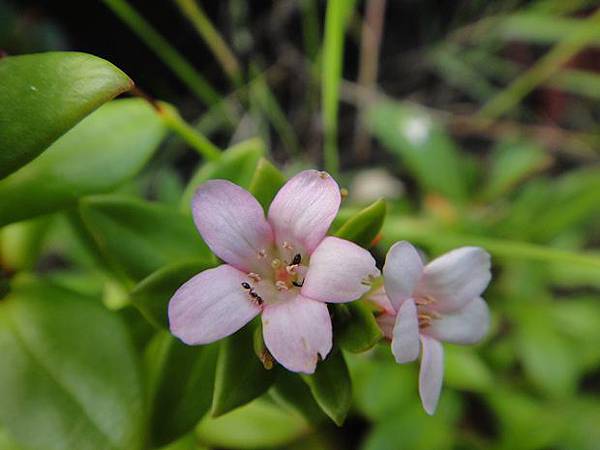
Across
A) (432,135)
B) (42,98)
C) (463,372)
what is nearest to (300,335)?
(42,98)

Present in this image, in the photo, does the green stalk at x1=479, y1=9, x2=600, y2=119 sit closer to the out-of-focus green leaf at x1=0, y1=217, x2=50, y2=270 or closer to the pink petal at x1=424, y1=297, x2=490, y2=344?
the pink petal at x1=424, y1=297, x2=490, y2=344

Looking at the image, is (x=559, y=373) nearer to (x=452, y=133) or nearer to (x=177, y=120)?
(x=452, y=133)

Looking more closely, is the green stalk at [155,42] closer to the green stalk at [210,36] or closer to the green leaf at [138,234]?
the green stalk at [210,36]

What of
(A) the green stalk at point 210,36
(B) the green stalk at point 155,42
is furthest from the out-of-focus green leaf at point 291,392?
(A) the green stalk at point 210,36

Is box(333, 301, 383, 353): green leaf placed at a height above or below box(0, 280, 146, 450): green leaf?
above

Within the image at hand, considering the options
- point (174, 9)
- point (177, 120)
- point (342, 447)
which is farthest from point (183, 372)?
point (174, 9)

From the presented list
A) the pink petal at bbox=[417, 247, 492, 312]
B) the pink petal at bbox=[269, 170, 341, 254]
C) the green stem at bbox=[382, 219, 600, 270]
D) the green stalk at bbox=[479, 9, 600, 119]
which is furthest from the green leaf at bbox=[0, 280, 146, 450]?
the green stalk at bbox=[479, 9, 600, 119]

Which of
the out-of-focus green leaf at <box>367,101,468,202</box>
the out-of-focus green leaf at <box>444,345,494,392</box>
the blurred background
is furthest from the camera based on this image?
the out-of-focus green leaf at <box>367,101,468,202</box>
